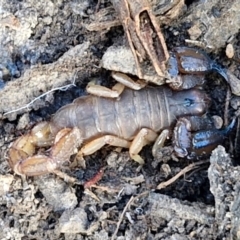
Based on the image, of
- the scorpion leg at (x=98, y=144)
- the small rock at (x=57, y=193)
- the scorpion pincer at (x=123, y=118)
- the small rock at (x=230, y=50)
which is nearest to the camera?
the small rock at (x=57, y=193)

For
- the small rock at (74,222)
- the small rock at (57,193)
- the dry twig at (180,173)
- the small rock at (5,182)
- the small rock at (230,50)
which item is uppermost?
the small rock at (230,50)

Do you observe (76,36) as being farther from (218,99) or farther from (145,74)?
(218,99)

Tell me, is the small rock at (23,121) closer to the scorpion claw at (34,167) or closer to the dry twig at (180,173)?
the scorpion claw at (34,167)

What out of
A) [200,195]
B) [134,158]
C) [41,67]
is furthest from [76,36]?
[200,195]

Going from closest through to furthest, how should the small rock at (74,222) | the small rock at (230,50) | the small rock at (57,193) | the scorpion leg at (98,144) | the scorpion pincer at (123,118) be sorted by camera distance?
the small rock at (74,222)
the small rock at (57,193)
the small rock at (230,50)
the scorpion leg at (98,144)
the scorpion pincer at (123,118)

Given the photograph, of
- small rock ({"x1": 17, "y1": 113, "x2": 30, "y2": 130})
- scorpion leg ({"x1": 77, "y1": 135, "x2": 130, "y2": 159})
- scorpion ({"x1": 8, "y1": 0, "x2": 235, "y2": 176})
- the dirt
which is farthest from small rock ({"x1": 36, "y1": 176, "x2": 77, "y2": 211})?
small rock ({"x1": 17, "y1": 113, "x2": 30, "y2": 130})

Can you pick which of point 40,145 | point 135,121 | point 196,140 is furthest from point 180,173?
point 40,145

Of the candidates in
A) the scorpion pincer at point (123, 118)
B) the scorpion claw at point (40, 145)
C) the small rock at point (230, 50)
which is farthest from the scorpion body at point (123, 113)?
the small rock at point (230, 50)
